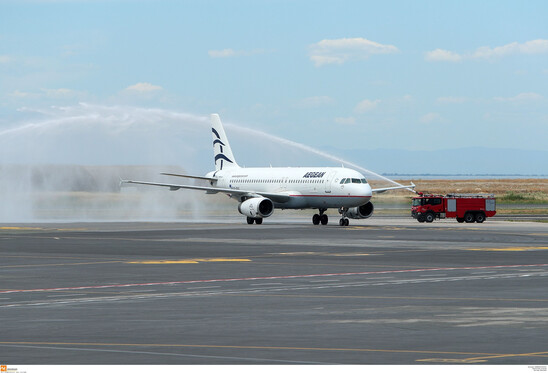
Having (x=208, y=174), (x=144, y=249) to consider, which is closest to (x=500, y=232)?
(x=144, y=249)

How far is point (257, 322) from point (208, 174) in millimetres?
71963

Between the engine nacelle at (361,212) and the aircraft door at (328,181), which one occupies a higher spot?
the aircraft door at (328,181)

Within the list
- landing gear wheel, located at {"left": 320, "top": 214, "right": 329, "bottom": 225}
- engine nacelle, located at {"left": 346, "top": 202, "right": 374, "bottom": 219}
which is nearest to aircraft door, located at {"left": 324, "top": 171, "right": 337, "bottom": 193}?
landing gear wheel, located at {"left": 320, "top": 214, "right": 329, "bottom": 225}

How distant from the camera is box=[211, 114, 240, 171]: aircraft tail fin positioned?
Answer: 93188 mm

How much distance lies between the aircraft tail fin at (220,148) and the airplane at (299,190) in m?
2.68

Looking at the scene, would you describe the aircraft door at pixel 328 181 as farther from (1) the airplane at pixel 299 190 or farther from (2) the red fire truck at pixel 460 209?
(2) the red fire truck at pixel 460 209

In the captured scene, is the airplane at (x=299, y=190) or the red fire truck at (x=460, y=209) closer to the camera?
the airplane at (x=299, y=190)

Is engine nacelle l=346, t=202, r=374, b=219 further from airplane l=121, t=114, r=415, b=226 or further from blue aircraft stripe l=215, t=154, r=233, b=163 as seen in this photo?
blue aircraft stripe l=215, t=154, r=233, b=163

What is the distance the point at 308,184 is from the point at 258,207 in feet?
13.9

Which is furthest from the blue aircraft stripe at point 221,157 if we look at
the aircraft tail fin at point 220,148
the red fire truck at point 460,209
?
the red fire truck at point 460,209

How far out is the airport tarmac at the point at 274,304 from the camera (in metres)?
17.1
